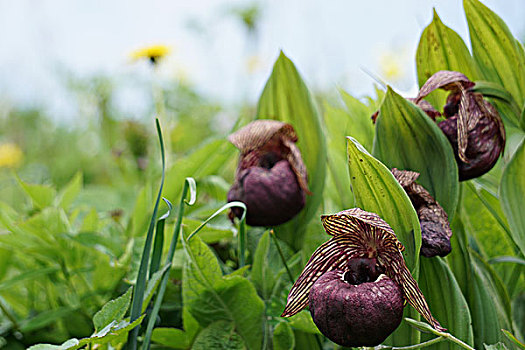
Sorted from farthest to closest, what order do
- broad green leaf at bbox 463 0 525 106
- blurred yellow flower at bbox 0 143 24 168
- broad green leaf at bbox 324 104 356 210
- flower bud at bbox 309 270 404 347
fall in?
blurred yellow flower at bbox 0 143 24 168, broad green leaf at bbox 324 104 356 210, broad green leaf at bbox 463 0 525 106, flower bud at bbox 309 270 404 347

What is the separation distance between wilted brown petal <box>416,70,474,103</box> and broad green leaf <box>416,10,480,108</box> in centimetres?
11

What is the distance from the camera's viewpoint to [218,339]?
28.5 inches

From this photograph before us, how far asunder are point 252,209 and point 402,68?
2520mm

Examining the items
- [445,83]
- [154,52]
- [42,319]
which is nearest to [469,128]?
[445,83]

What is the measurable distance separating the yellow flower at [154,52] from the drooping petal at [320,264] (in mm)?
1032

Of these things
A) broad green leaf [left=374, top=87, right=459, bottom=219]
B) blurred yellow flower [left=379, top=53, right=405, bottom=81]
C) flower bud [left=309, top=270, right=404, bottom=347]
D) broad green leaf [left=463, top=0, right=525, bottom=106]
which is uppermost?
→ blurred yellow flower [left=379, top=53, right=405, bottom=81]

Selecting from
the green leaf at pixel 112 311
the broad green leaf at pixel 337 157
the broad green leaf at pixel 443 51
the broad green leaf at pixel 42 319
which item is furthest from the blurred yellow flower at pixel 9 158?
the broad green leaf at pixel 443 51

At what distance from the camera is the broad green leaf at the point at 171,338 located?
2.42ft

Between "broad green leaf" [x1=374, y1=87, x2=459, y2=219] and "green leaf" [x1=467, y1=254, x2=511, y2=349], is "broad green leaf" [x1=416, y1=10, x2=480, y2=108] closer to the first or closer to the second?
"broad green leaf" [x1=374, y1=87, x2=459, y2=219]

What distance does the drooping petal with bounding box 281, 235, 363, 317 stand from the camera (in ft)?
1.79

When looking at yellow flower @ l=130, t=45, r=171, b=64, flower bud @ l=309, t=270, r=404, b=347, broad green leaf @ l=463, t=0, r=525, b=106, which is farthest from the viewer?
yellow flower @ l=130, t=45, r=171, b=64

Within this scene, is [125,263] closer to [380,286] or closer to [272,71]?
[272,71]

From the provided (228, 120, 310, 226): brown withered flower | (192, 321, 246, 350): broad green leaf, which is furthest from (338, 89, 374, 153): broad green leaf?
(192, 321, 246, 350): broad green leaf

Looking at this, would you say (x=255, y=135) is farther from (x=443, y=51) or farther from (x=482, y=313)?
(x=482, y=313)
